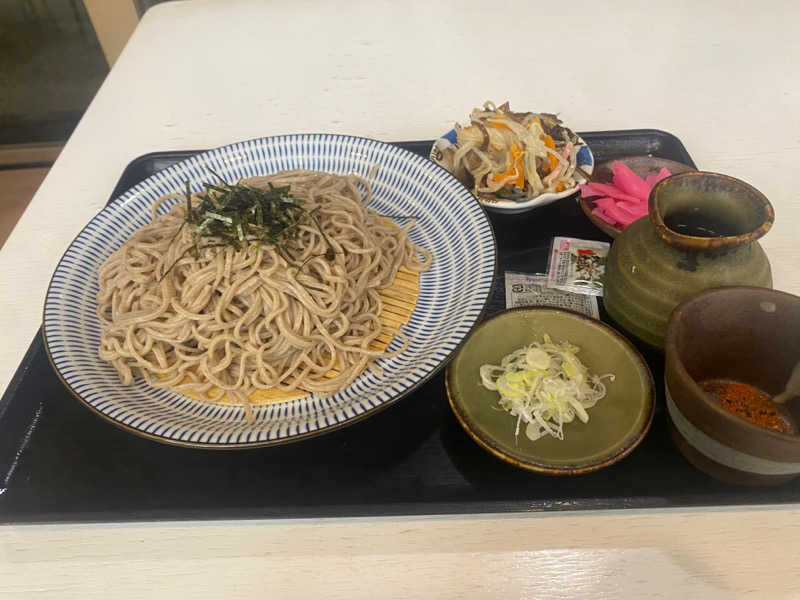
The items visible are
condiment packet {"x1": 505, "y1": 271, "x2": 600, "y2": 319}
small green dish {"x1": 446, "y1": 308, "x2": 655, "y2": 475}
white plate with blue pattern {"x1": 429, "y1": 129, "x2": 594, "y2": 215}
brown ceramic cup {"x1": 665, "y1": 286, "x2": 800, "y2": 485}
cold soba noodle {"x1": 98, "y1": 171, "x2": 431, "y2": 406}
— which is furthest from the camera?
white plate with blue pattern {"x1": 429, "y1": 129, "x2": 594, "y2": 215}

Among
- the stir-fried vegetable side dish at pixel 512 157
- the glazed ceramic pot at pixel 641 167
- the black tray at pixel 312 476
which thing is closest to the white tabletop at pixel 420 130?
the black tray at pixel 312 476

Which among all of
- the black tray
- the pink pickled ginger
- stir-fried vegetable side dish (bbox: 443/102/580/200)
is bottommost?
the black tray

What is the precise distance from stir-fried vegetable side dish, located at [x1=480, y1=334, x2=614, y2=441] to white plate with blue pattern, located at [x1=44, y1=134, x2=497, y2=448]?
0.17 m

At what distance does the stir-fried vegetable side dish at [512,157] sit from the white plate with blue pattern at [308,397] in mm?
172

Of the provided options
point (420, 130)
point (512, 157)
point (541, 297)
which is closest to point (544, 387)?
point (541, 297)

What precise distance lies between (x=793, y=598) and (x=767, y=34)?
2.77 metres

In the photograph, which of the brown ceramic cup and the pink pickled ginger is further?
the pink pickled ginger

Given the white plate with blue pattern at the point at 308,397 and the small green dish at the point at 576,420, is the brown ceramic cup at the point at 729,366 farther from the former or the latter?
the white plate with blue pattern at the point at 308,397

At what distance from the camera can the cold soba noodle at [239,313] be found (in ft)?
4.50

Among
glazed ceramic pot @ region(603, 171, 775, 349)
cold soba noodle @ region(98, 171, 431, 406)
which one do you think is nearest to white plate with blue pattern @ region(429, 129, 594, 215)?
glazed ceramic pot @ region(603, 171, 775, 349)

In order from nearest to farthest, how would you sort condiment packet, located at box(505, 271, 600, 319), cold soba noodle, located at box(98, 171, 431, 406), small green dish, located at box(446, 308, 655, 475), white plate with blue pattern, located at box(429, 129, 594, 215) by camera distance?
1. small green dish, located at box(446, 308, 655, 475)
2. cold soba noodle, located at box(98, 171, 431, 406)
3. condiment packet, located at box(505, 271, 600, 319)
4. white plate with blue pattern, located at box(429, 129, 594, 215)

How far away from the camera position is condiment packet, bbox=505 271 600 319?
62.1 inches

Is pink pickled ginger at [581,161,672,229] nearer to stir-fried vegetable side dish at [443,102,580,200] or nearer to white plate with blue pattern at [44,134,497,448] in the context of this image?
stir-fried vegetable side dish at [443,102,580,200]

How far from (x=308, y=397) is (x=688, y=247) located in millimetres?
976
